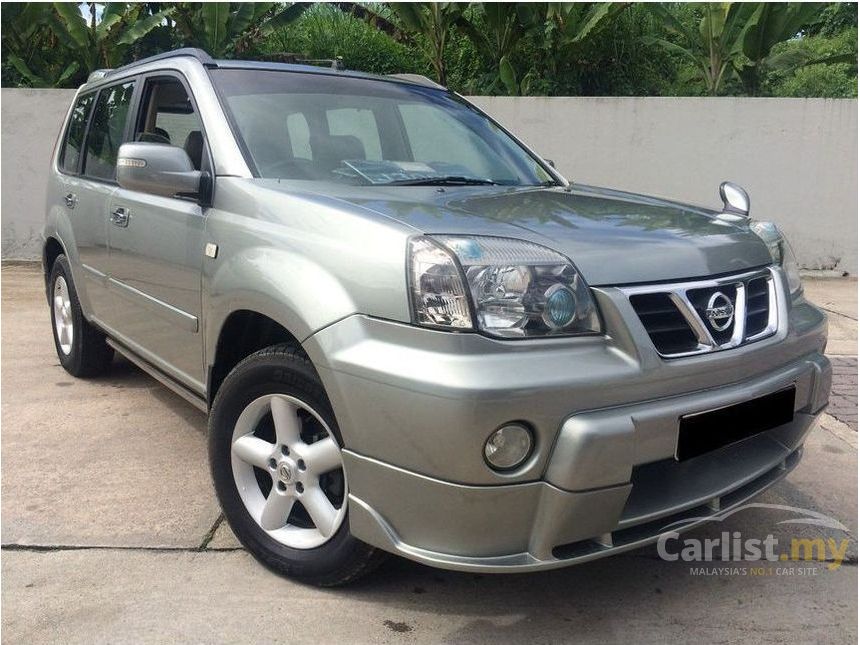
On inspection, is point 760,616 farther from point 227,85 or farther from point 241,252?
point 227,85

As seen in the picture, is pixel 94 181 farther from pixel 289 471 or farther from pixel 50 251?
pixel 289 471

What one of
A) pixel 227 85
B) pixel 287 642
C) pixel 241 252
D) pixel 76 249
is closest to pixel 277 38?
pixel 76 249

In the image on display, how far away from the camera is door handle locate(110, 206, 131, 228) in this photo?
3.50 m

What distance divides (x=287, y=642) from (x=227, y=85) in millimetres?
2086

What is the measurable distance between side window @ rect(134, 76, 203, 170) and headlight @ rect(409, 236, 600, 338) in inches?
55.7

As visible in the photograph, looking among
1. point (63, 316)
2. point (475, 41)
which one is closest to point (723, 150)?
point (475, 41)

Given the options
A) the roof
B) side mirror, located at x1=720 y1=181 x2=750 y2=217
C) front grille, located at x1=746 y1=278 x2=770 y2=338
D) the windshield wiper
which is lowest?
front grille, located at x1=746 y1=278 x2=770 y2=338

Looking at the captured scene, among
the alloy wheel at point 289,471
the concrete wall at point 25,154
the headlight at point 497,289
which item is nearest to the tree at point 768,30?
the concrete wall at point 25,154

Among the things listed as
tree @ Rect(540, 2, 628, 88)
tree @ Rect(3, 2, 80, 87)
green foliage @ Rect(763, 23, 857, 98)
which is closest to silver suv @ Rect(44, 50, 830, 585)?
tree @ Rect(540, 2, 628, 88)

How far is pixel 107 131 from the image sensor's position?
4.09 metres

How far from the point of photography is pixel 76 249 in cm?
422

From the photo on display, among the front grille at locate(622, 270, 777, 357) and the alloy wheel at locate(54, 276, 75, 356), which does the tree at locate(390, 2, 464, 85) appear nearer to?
the alloy wheel at locate(54, 276, 75, 356)

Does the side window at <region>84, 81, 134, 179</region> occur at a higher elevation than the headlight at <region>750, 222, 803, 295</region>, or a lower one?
higher

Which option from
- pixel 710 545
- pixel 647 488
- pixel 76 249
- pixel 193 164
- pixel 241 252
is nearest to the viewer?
pixel 647 488
